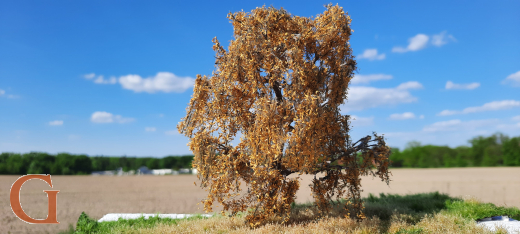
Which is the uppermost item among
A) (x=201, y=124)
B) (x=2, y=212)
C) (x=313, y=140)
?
(x=201, y=124)

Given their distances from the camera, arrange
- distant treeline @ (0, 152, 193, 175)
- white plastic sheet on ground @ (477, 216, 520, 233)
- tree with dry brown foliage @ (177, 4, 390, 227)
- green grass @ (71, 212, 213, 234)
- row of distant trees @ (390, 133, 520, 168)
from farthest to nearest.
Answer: row of distant trees @ (390, 133, 520, 168), distant treeline @ (0, 152, 193, 175), green grass @ (71, 212, 213, 234), white plastic sheet on ground @ (477, 216, 520, 233), tree with dry brown foliage @ (177, 4, 390, 227)

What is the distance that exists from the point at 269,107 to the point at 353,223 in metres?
4.77

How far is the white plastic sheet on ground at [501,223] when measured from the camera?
1027 cm

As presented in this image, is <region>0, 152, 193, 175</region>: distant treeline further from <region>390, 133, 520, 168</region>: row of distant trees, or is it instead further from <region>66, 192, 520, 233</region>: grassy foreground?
<region>390, 133, 520, 168</region>: row of distant trees

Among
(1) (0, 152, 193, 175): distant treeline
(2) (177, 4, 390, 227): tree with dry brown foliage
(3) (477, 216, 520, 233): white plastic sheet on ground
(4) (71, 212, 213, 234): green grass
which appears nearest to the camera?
(2) (177, 4, 390, 227): tree with dry brown foliage

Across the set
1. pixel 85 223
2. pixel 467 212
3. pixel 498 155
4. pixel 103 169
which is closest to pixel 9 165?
pixel 103 169

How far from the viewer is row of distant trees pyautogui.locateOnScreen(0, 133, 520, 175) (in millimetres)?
37875

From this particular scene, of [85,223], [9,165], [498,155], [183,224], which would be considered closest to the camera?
[183,224]

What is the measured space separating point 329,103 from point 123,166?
4237 centimetres

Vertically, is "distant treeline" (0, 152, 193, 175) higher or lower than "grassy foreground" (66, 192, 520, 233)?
higher

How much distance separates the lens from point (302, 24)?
1023cm

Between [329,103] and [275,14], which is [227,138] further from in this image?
[275,14]

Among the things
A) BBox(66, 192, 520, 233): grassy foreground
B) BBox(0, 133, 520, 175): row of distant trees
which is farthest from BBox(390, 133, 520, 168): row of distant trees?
BBox(66, 192, 520, 233): grassy foreground

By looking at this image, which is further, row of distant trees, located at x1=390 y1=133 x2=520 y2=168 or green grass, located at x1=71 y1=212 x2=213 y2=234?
row of distant trees, located at x1=390 y1=133 x2=520 y2=168
